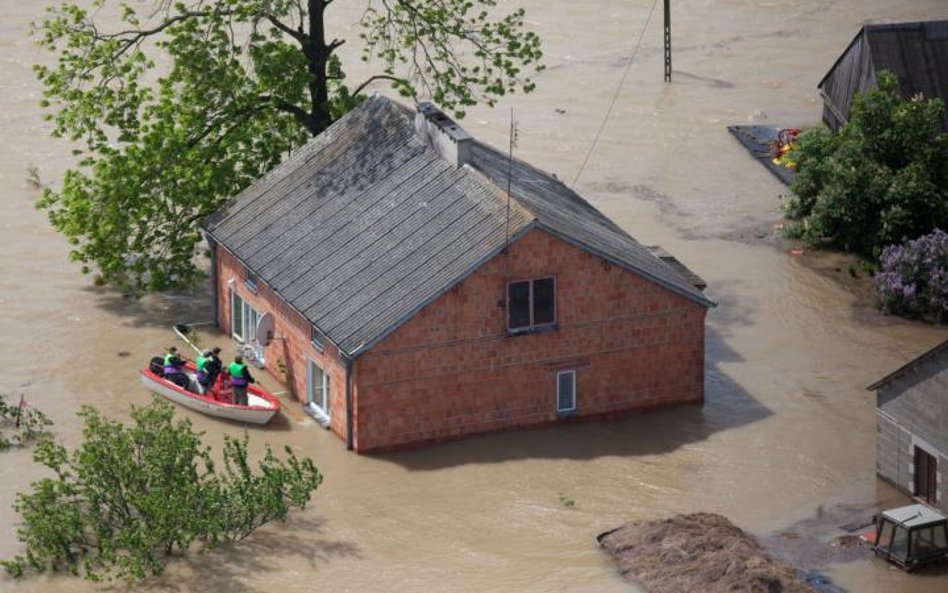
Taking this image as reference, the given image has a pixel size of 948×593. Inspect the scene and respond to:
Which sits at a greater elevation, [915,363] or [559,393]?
[915,363]

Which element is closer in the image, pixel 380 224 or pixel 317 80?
pixel 380 224

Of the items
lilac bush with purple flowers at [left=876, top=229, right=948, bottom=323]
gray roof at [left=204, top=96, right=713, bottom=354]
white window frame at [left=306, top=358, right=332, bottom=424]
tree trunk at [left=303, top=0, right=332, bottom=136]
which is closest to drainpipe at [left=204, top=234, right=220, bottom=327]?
gray roof at [left=204, top=96, right=713, bottom=354]

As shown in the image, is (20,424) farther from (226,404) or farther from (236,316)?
(236,316)

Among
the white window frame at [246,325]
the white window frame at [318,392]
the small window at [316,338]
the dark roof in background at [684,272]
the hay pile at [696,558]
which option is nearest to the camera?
the hay pile at [696,558]

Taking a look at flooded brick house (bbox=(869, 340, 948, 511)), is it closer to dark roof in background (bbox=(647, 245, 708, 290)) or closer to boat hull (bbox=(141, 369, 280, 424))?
dark roof in background (bbox=(647, 245, 708, 290))

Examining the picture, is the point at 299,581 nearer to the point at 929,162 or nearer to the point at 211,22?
the point at 211,22

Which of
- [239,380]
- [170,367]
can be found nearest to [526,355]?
[239,380]

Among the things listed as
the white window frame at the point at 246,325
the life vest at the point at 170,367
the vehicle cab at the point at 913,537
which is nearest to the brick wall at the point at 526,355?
the life vest at the point at 170,367

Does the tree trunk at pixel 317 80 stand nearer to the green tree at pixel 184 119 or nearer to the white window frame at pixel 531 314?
the green tree at pixel 184 119
